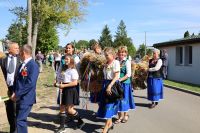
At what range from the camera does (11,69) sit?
791 centimetres

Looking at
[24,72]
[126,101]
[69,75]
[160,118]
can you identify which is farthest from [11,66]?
[160,118]

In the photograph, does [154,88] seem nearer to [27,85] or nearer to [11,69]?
[11,69]

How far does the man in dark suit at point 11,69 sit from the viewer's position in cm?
777

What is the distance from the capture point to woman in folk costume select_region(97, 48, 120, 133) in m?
8.30

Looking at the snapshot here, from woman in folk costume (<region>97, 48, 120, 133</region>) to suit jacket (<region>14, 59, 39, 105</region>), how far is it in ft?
5.70

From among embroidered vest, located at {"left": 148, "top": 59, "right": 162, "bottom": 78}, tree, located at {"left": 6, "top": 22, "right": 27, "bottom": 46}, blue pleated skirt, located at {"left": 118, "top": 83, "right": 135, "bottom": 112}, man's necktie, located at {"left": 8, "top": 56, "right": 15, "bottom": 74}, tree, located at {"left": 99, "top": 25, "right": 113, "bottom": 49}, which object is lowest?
blue pleated skirt, located at {"left": 118, "top": 83, "right": 135, "bottom": 112}

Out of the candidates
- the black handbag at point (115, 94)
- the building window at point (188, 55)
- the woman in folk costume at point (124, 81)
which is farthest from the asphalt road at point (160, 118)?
the building window at point (188, 55)

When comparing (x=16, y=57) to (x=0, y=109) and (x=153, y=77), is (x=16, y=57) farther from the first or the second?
(x=153, y=77)

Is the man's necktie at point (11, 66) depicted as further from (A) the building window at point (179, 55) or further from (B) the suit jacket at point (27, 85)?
(A) the building window at point (179, 55)

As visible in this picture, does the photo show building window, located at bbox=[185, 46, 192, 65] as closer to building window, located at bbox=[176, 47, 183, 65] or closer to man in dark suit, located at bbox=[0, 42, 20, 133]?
building window, located at bbox=[176, 47, 183, 65]

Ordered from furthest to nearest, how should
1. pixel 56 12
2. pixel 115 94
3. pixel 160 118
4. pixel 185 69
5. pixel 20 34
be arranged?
pixel 20 34 → pixel 56 12 → pixel 185 69 → pixel 160 118 → pixel 115 94

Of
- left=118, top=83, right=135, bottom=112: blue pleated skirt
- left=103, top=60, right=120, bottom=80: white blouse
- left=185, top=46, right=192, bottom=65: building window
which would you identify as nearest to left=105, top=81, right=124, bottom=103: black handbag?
left=103, top=60, right=120, bottom=80: white blouse

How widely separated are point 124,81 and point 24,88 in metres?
3.55

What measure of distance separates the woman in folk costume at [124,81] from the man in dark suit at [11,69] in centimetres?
273
